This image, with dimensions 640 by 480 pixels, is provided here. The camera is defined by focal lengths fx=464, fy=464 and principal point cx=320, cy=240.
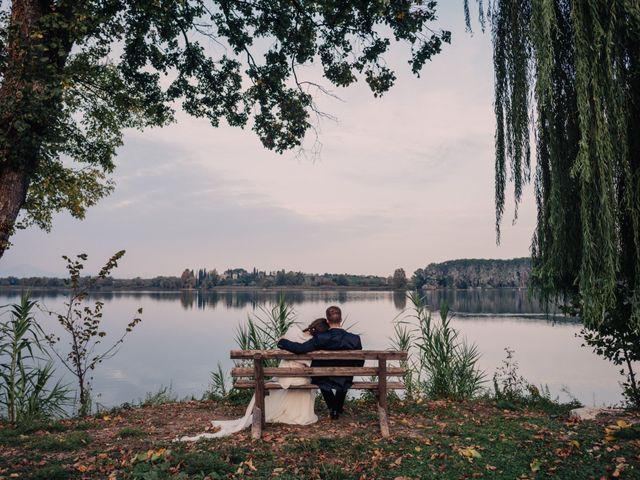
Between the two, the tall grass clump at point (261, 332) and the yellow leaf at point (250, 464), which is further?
the tall grass clump at point (261, 332)

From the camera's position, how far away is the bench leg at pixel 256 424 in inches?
209

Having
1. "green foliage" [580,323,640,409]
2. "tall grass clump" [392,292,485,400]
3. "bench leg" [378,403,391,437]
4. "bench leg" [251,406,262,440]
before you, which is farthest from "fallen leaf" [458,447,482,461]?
"tall grass clump" [392,292,485,400]

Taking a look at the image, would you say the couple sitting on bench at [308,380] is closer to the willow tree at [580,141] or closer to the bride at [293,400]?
the bride at [293,400]

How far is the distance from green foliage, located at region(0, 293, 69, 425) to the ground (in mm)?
632

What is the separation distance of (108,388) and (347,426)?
16992mm

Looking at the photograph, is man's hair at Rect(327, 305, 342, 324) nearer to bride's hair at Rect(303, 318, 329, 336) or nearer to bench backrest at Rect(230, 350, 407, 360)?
bride's hair at Rect(303, 318, 329, 336)

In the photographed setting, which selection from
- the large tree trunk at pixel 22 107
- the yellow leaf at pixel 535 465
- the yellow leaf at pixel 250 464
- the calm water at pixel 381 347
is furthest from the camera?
the calm water at pixel 381 347

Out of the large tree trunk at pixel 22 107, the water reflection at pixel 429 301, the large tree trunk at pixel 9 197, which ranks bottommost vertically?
the water reflection at pixel 429 301

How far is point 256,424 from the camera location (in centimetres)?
543

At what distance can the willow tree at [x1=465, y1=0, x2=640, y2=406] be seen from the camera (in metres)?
4.41

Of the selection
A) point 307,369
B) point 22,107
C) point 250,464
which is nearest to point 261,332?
point 307,369

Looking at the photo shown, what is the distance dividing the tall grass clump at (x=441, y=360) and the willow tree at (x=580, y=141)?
1.95 meters

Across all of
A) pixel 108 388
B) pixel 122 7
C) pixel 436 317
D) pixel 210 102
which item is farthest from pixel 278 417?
pixel 108 388

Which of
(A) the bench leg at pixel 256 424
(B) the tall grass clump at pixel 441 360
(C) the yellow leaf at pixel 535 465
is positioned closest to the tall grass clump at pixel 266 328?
(B) the tall grass clump at pixel 441 360
